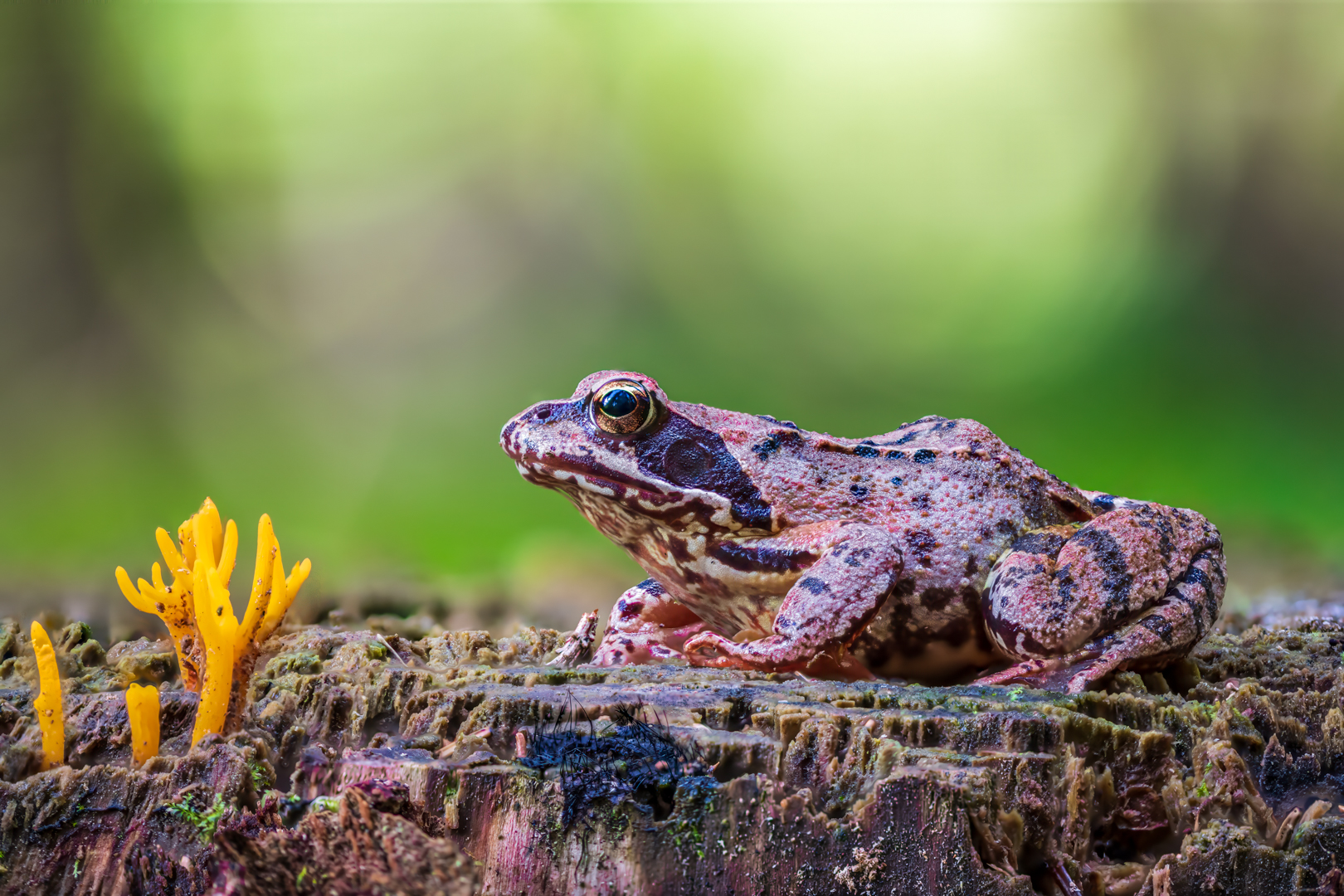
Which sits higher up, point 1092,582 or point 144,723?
point 1092,582

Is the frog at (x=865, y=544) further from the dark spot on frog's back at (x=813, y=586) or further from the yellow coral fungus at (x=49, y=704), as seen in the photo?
the yellow coral fungus at (x=49, y=704)

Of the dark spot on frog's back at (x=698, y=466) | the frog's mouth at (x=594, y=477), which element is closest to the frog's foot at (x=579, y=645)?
the frog's mouth at (x=594, y=477)

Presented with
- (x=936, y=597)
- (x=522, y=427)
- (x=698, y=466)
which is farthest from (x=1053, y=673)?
(x=522, y=427)

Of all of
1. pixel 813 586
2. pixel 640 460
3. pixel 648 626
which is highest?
pixel 640 460

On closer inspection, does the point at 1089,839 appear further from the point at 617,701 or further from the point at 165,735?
the point at 165,735

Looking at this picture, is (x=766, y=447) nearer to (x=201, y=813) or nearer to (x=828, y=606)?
(x=828, y=606)

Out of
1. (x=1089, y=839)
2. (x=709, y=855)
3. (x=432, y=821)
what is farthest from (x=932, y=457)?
(x=432, y=821)

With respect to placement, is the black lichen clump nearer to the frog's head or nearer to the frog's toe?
the frog's toe

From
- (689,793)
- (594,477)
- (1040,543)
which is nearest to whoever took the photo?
(689,793)
